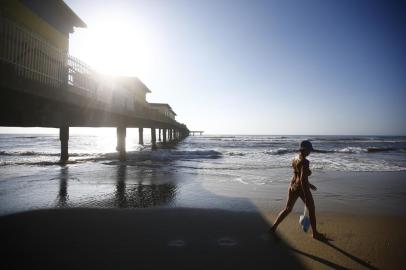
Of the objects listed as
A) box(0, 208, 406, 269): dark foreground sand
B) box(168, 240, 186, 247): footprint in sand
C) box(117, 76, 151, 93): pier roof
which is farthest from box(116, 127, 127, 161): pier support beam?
box(168, 240, 186, 247): footprint in sand

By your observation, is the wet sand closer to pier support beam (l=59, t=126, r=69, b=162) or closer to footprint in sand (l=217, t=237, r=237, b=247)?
footprint in sand (l=217, t=237, r=237, b=247)

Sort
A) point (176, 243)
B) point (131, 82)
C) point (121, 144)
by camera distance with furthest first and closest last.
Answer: point (131, 82) → point (121, 144) → point (176, 243)

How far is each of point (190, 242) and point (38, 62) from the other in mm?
6266

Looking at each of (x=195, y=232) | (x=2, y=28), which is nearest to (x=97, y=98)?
(x=2, y=28)

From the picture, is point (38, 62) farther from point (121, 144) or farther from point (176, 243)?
point (121, 144)

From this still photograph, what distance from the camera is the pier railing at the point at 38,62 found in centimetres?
636

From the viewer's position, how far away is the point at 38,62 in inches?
297

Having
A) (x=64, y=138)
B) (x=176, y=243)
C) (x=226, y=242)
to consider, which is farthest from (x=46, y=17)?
(x=226, y=242)

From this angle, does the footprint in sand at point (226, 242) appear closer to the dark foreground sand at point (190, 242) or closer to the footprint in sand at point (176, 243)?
the dark foreground sand at point (190, 242)

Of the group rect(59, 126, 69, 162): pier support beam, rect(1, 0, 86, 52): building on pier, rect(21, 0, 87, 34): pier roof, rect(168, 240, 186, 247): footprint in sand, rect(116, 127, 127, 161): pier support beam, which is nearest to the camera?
rect(168, 240, 186, 247): footprint in sand

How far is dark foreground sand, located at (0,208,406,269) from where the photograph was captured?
3.79 meters

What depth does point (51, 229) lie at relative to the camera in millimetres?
5102

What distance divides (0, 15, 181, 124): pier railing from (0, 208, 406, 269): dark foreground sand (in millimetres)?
3331

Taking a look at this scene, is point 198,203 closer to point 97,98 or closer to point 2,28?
point 2,28
